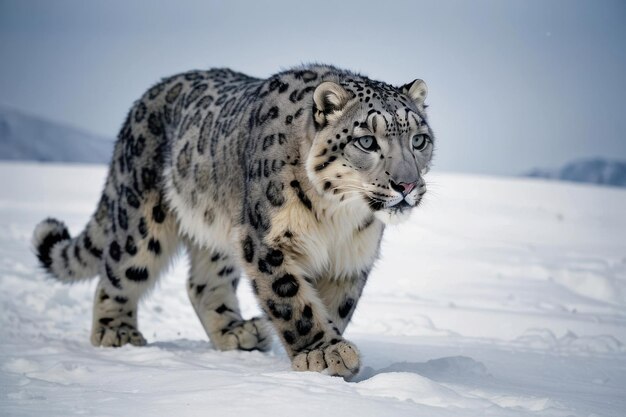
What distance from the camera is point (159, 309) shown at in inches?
327

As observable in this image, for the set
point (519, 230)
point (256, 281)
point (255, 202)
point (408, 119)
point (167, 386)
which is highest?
point (519, 230)

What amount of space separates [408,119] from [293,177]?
690mm

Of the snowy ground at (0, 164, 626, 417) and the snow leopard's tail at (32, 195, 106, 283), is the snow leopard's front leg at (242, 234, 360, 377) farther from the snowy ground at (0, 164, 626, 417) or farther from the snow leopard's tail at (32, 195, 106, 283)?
the snow leopard's tail at (32, 195, 106, 283)

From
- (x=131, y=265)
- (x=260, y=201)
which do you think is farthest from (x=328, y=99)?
(x=131, y=265)

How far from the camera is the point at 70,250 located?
6684 millimetres

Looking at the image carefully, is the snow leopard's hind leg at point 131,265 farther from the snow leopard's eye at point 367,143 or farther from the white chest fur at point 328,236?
the snow leopard's eye at point 367,143

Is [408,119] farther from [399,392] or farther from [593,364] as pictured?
[593,364]

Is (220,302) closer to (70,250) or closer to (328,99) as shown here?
(70,250)

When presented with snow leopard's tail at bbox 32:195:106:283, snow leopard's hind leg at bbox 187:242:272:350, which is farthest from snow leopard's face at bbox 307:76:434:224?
snow leopard's tail at bbox 32:195:106:283

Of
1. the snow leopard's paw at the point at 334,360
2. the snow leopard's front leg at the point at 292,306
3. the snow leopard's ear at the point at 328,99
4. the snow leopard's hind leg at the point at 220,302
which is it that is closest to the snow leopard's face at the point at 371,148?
the snow leopard's ear at the point at 328,99

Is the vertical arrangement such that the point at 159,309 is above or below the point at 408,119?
below

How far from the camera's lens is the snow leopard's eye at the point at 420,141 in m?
4.55

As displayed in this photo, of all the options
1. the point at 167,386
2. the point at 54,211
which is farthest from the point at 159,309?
the point at 54,211

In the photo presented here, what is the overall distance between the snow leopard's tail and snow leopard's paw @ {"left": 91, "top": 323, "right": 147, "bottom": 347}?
70 centimetres
